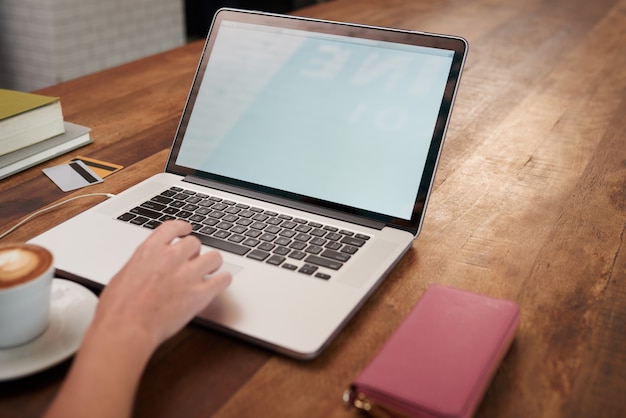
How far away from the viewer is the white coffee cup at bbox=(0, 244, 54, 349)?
571mm

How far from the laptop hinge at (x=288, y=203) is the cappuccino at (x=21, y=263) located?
0.34 meters

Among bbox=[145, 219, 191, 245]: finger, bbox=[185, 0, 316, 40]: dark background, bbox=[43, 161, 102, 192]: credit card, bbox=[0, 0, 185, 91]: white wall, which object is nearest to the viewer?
bbox=[145, 219, 191, 245]: finger

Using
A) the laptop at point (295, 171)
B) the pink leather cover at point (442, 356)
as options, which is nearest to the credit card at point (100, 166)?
the laptop at point (295, 171)

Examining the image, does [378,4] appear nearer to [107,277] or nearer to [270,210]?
[270,210]

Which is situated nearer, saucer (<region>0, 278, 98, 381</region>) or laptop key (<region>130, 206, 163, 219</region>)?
saucer (<region>0, 278, 98, 381</region>)

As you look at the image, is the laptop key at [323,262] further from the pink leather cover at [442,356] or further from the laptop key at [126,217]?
the laptop key at [126,217]

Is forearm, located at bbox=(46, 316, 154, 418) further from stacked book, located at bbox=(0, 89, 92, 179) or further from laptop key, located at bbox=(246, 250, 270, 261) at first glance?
stacked book, located at bbox=(0, 89, 92, 179)

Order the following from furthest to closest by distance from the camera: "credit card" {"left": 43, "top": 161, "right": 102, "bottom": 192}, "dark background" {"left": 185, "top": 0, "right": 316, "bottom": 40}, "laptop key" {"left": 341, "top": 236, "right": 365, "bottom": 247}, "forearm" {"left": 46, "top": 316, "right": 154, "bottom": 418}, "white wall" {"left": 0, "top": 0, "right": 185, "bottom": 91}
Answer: "dark background" {"left": 185, "top": 0, "right": 316, "bottom": 40}
"white wall" {"left": 0, "top": 0, "right": 185, "bottom": 91}
"credit card" {"left": 43, "top": 161, "right": 102, "bottom": 192}
"laptop key" {"left": 341, "top": 236, "right": 365, "bottom": 247}
"forearm" {"left": 46, "top": 316, "right": 154, "bottom": 418}

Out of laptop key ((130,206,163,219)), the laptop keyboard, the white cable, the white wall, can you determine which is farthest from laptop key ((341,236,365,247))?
the white wall

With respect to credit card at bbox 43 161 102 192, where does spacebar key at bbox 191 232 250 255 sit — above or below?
above

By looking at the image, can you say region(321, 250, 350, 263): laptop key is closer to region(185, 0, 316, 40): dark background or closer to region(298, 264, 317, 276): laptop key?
region(298, 264, 317, 276): laptop key

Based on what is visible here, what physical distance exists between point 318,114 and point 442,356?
42 centimetres

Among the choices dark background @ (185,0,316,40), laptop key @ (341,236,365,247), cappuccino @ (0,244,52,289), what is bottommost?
dark background @ (185,0,316,40)

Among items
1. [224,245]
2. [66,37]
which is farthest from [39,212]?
[66,37]
